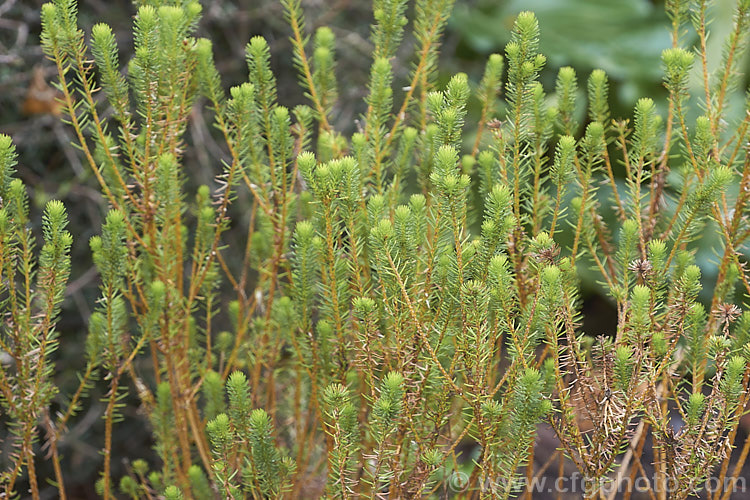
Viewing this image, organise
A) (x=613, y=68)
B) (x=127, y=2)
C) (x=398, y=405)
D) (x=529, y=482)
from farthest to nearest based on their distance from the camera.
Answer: (x=613, y=68), (x=127, y=2), (x=529, y=482), (x=398, y=405)

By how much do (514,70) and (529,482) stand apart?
653 mm

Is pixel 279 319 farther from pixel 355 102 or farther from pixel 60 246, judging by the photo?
pixel 355 102

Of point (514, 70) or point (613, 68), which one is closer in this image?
point (514, 70)

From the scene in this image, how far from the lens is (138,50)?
1.05 metres

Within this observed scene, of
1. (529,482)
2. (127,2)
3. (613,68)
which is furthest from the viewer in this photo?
(613,68)

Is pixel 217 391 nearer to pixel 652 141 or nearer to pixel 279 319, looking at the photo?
pixel 279 319

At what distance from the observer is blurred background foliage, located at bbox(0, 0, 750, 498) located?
74.4 inches

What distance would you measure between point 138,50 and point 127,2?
1.20 meters

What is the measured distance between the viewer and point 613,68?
9.52 feet

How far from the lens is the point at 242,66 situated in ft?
7.75

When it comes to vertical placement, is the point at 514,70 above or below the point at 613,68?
above

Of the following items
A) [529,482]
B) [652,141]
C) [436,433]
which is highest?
[652,141]

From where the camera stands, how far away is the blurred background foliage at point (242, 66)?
1.89 m

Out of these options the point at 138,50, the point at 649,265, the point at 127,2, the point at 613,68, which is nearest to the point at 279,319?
the point at 138,50
